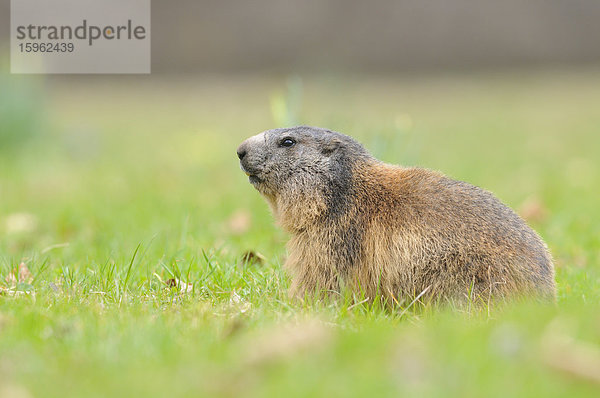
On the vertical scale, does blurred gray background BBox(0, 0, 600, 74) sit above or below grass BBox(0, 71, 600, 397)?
above

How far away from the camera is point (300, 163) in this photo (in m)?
4.12

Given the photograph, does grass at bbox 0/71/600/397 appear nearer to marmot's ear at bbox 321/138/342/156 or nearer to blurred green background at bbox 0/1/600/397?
blurred green background at bbox 0/1/600/397

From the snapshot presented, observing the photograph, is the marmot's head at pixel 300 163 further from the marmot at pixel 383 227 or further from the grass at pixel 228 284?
the grass at pixel 228 284

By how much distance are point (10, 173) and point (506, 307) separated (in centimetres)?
670

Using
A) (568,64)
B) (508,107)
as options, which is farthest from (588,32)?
(508,107)

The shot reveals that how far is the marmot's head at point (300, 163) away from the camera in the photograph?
403cm

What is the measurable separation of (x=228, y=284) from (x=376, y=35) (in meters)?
17.4

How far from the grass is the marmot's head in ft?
1.61

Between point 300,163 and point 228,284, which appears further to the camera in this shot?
point 300,163
